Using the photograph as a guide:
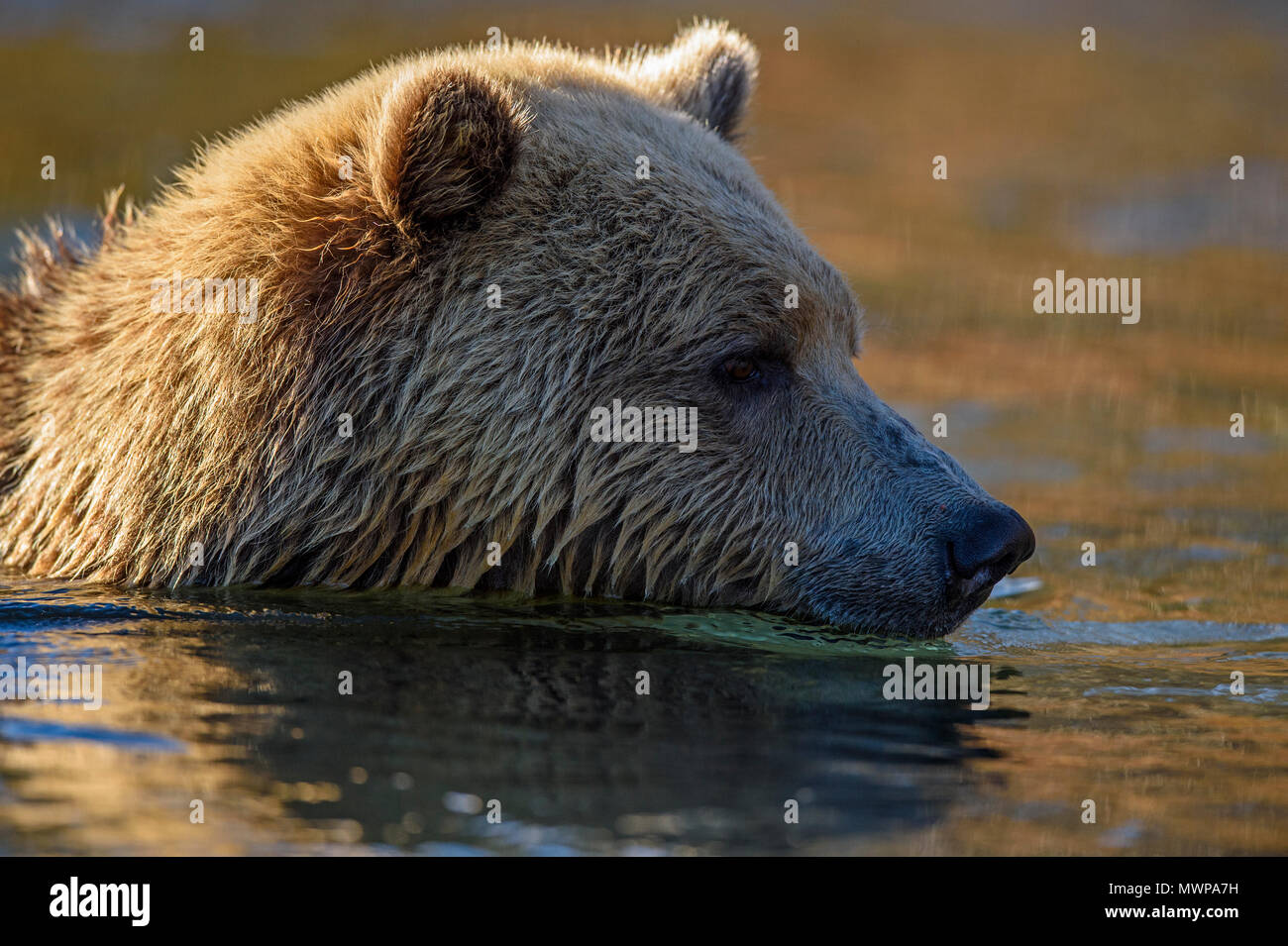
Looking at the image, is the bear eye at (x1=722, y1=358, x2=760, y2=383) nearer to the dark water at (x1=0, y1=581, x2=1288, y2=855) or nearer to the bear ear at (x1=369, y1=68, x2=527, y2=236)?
the dark water at (x1=0, y1=581, x2=1288, y2=855)

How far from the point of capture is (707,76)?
25.3 feet

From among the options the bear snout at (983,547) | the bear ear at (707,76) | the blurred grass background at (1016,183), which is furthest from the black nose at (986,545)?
the bear ear at (707,76)

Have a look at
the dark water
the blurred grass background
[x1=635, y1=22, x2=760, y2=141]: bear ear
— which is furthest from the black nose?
[x1=635, y1=22, x2=760, y2=141]: bear ear

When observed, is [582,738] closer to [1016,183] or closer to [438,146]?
[438,146]

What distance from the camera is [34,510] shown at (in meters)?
6.36

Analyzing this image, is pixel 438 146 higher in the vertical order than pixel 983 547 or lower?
higher

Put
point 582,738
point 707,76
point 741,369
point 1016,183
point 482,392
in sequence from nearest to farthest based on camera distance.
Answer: point 582,738
point 482,392
point 741,369
point 707,76
point 1016,183

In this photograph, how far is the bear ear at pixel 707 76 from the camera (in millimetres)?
7641

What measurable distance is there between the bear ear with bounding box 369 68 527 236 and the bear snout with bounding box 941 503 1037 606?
6.96 ft

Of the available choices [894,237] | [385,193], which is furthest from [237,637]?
[894,237]

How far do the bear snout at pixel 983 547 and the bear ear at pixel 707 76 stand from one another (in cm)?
251

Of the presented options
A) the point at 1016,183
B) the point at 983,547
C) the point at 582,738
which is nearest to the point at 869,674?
the point at 983,547

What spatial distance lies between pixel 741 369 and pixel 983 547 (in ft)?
3.70

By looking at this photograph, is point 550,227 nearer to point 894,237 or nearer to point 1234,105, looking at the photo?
point 894,237
